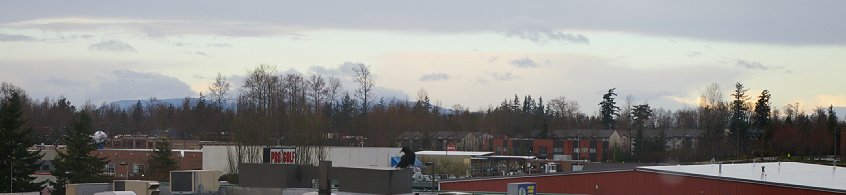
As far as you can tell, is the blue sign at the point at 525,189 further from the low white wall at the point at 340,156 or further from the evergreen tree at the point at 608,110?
the evergreen tree at the point at 608,110

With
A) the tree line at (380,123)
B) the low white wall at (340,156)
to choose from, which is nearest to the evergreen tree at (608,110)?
the tree line at (380,123)

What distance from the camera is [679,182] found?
2221 inches

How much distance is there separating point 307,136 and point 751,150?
7601 centimetres

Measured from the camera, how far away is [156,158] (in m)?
79.9

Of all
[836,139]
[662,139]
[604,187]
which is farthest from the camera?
[662,139]

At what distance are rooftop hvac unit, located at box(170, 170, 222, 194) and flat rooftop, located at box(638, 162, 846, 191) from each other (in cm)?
2683

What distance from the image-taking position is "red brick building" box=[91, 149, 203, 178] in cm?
8800

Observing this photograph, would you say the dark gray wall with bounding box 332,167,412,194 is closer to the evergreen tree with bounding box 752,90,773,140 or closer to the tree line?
the tree line

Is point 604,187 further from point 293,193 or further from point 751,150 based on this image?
point 751,150

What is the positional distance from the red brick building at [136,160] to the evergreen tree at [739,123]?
237ft

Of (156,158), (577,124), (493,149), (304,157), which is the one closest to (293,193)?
(304,157)

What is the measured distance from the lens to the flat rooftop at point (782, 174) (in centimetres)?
5428

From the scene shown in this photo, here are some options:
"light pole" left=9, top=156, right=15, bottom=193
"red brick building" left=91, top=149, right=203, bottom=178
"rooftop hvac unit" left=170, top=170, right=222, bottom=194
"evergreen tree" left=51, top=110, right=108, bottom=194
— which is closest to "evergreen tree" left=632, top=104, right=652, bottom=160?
"red brick building" left=91, top=149, right=203, bottom=178

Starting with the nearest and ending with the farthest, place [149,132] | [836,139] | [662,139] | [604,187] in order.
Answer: [604,187], [836,139], [662,139], [149,132]
